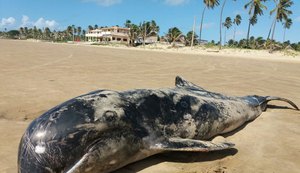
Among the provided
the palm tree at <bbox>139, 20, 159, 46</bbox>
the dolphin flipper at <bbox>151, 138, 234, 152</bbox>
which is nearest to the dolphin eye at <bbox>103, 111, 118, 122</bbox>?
the dolphin flipper at <bbox>151, 138, 234, 152</bbox>

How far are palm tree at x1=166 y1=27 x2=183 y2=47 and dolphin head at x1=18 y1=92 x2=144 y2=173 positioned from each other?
88.3 m

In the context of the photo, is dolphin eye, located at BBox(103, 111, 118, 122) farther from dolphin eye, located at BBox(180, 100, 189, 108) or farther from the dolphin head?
dolphin eye, located at BBox(180, 100, 189, 108)

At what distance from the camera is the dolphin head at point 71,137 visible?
10.7 ft

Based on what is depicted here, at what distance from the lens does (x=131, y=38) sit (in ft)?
317

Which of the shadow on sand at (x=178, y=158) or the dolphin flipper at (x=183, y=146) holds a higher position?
the dolphin flipper at (x=183, y=146)

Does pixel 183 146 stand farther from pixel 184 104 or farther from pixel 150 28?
pixel 150 28

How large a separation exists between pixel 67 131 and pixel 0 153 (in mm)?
1618

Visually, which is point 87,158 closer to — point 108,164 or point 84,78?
point 108,164

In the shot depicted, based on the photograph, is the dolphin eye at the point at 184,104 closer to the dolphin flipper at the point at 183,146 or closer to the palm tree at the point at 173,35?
the dolphin flipper at the point at 183,146

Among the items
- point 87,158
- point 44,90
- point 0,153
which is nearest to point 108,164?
point 87,158

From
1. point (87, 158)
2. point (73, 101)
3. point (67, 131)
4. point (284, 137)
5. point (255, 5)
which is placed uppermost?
point (255, 5)

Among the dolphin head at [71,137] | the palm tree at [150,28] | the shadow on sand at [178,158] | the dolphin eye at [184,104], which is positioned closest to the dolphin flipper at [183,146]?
the shadow on sand at [178,158]

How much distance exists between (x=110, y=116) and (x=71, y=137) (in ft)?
1.77

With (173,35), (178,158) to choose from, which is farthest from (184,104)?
(173,35)
